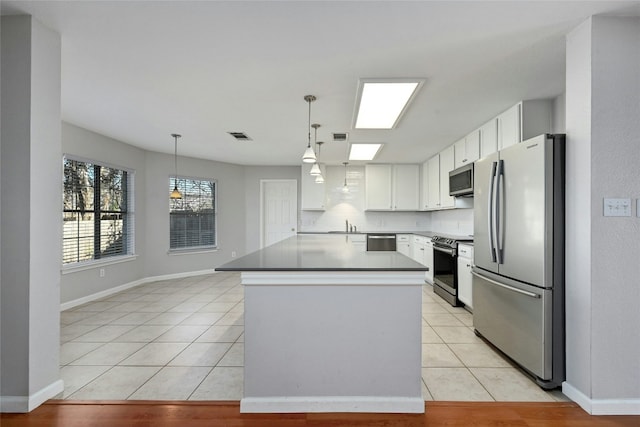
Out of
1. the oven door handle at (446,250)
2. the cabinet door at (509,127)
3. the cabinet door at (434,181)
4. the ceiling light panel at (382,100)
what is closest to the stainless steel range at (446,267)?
the oven door handle at (446,250)

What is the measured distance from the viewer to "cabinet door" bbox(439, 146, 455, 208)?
5.02m

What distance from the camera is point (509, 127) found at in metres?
3.32

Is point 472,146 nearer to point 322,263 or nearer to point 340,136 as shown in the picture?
point 340,136

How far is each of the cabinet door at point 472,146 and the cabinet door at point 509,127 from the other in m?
0.52

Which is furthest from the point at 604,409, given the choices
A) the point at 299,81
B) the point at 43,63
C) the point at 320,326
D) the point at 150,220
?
the point at 150,220

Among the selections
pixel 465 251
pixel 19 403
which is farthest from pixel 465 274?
pixel 19 403

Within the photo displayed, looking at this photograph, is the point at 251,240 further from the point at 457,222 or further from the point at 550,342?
the point at 550,342

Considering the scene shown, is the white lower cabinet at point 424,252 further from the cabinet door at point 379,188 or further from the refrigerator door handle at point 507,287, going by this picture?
the refrigerator door handle at point 507,287

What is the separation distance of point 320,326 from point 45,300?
1769 millimetres

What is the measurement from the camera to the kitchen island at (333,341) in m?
1.90

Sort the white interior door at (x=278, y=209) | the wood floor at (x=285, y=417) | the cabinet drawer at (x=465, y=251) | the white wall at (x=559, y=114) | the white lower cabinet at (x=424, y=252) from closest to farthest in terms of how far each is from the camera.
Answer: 1. the wood floor at (x=285, y=417)
2. the white wall at (x=559, y=114)
3. the cabinet drawer at (x=465, y=251)
4. the white lower cabinet at (x=424, y=252)
5. the white interior door at (x=278, y=209)

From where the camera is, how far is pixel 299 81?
9.13 feet

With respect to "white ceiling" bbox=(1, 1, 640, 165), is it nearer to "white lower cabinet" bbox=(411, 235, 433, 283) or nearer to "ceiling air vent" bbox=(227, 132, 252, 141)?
"ceiling air vent" bbox=(227, 132, 252, 141)

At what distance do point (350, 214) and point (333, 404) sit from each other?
533cm
